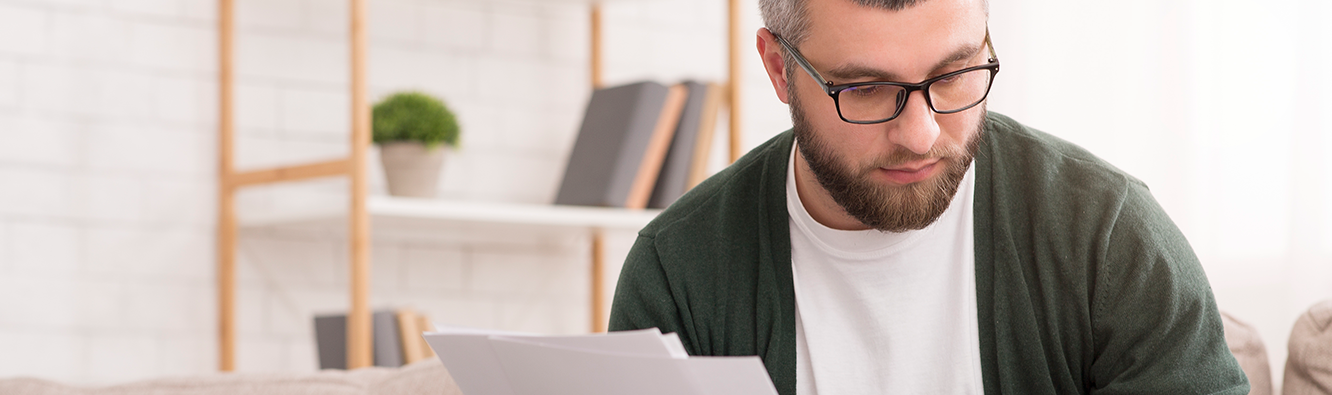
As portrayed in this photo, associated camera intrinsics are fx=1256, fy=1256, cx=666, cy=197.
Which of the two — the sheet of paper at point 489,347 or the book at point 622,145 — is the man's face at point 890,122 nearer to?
the sheet of paper at point 489,347

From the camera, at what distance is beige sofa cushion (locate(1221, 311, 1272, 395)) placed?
4.26ft

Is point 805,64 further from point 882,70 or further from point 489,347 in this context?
point 489,347

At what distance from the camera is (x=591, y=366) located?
3.00 feet

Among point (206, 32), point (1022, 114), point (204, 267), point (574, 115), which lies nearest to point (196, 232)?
point (204, 267)

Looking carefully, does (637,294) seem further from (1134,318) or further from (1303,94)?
(1303,94)

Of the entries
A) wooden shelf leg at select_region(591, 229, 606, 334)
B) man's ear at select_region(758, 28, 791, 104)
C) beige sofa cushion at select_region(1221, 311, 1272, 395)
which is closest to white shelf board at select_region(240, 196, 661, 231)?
wooden shelf leg at select_region(591, 229, 606, 334)

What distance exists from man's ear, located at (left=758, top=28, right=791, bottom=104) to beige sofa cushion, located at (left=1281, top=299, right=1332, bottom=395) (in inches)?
23.7

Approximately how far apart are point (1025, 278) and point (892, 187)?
0.50 feet

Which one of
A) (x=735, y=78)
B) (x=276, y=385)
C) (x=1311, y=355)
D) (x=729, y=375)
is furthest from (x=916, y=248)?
(x=735, y=78)

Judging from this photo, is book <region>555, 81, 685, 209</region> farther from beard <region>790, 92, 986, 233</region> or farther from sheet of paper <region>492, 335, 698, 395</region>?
sheet of paper <region>492, 335, 698, 395</region>

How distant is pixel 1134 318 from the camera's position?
1.01 m

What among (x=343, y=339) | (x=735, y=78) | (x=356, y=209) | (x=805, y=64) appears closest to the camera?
(x=805, y=64)

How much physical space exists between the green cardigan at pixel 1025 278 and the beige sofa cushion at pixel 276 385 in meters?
0.30

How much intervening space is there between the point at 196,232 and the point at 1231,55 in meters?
1.58
